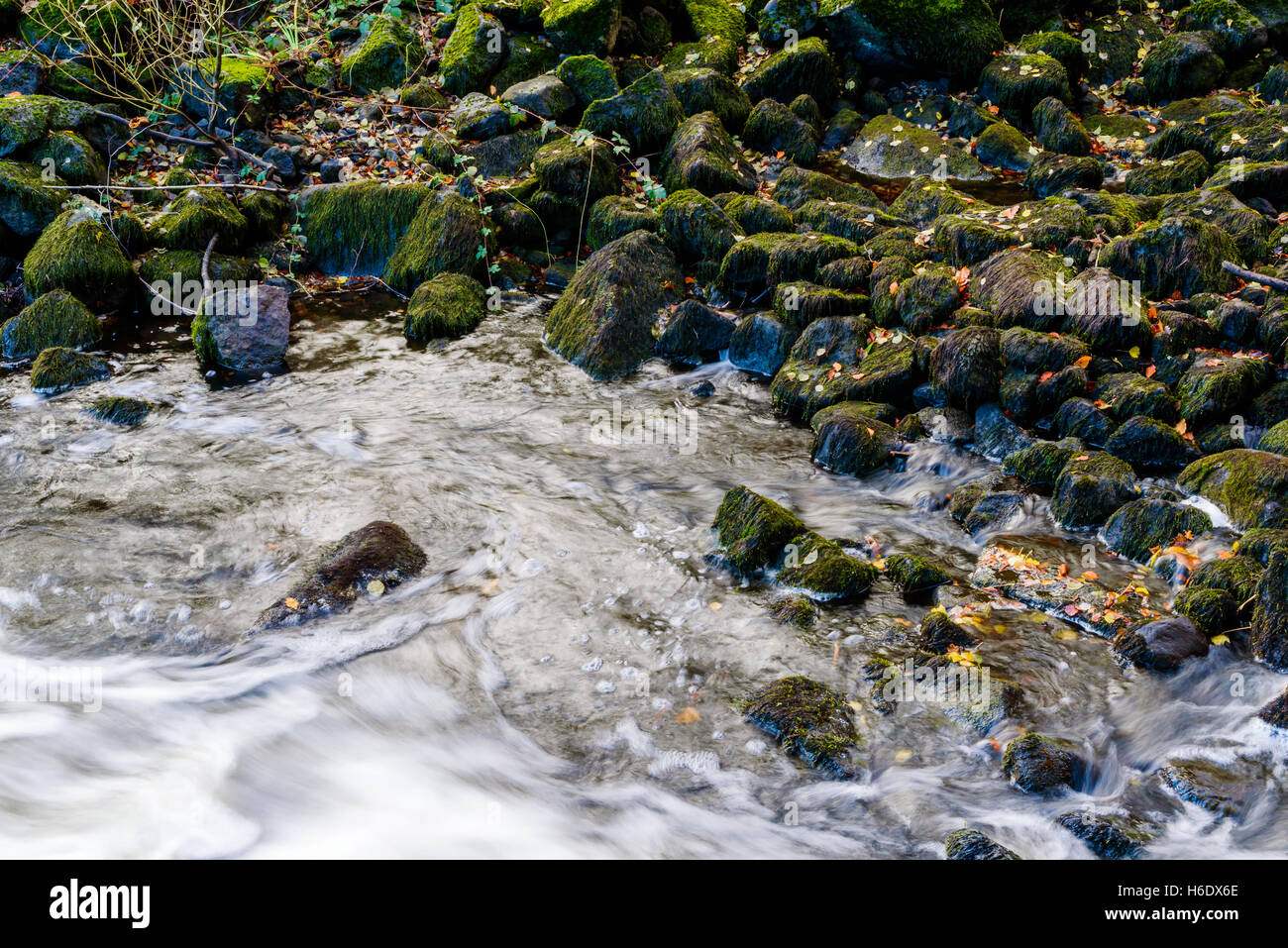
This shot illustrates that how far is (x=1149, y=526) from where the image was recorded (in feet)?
20.2

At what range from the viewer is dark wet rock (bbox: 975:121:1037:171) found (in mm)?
12055

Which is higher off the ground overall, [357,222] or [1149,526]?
[357,222]

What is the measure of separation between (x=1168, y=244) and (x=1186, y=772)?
17.6 ft

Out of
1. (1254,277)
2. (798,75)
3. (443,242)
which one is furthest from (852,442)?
(798,75)

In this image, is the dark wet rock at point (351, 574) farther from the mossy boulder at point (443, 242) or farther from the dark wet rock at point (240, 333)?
the mossy boulder at point (443, 242)

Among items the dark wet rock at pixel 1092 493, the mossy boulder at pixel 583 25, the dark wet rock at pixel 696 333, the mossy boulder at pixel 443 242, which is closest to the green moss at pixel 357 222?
the mossy boulder at pixel 443 242

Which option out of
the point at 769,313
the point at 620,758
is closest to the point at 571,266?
the point at 769,313

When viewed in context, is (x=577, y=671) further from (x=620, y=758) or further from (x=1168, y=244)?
(x=1168, y=244)

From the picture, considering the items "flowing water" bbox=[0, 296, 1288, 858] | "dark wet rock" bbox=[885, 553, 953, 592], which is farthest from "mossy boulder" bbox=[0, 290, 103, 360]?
"dark wet rock" bbox=[885, 553, 953, 592]

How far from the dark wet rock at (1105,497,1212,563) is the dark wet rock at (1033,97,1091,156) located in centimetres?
759

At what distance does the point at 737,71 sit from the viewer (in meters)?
14.1

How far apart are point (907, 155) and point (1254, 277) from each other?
18.4 feet

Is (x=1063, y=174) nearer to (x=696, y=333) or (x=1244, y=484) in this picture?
(x=696, y=333)

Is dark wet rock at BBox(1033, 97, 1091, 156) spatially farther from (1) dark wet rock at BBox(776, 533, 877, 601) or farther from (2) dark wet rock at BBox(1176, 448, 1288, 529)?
(1) dark wet rock at BBox(776, 533, 877, 601)
